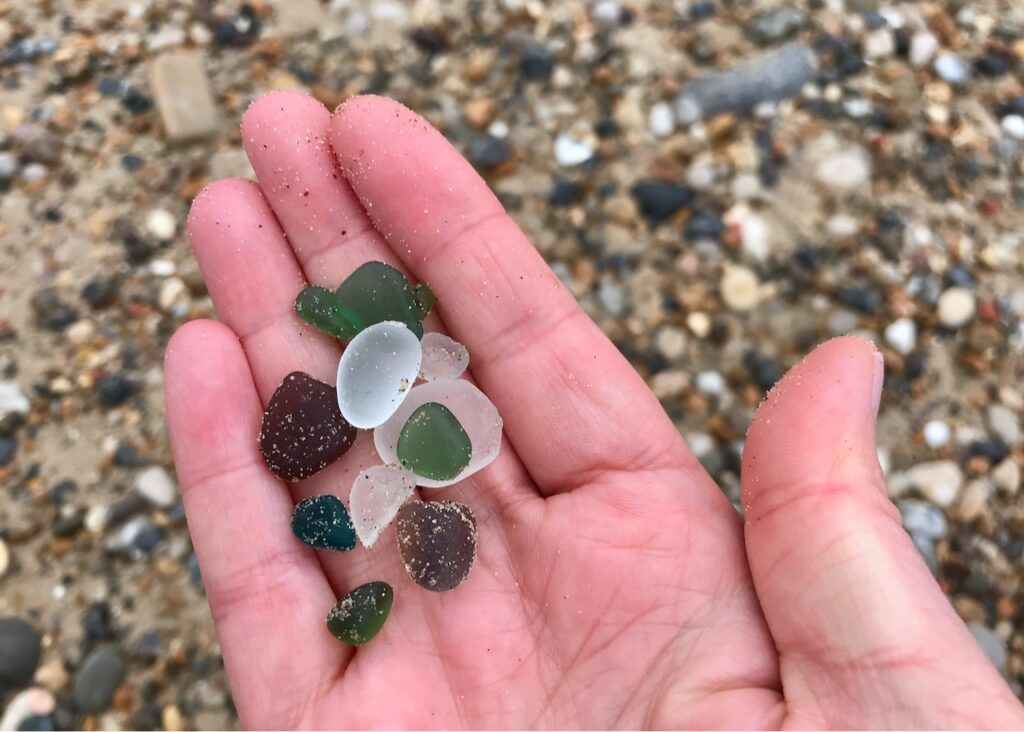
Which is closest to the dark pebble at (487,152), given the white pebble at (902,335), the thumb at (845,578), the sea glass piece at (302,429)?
the sea glass piece at (302,429)

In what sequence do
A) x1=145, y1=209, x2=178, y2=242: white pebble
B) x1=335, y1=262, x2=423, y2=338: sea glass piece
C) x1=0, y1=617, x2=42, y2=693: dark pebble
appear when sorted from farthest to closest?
x1=145, y1=209, x2=178, y2=242: white pebble
x1=0, y1=617, x2=42, y2=693: dark pebble
x1=335, y1=262, x2=423, y2=338: sea glass piece

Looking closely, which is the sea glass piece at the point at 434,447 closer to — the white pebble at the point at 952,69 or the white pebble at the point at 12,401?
the white pebble at the point at 12,401

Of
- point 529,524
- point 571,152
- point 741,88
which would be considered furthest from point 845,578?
point 741,88

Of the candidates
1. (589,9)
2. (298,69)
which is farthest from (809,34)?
(298,69)

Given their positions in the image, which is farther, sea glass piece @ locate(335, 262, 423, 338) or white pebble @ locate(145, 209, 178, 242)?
white pebble @ locate(145, 209, 178, 242)

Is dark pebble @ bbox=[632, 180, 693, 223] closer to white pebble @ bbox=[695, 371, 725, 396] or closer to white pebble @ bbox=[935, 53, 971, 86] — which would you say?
white pebble @ bbox=[695, 371, 725, 396]

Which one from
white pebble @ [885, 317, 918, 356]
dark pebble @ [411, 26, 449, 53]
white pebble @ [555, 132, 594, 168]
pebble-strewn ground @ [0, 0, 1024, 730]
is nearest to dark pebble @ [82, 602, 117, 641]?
pebble-strewn ground @ [0, 0, 1024, 730]
